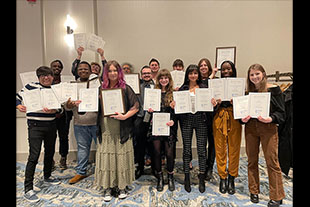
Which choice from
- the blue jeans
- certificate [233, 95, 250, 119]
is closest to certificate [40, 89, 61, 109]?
the blue jeans

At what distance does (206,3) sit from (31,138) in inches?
149

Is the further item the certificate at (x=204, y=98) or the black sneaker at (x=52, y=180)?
the black sneaker at (x=52, y=180)

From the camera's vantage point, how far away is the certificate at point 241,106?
2073 mm

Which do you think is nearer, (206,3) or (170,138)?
(170,138)

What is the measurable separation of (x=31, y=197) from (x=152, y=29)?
11.0 feet

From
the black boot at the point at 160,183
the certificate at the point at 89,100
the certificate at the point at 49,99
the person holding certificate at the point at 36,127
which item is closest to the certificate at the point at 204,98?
the black boot at the point at 160,183

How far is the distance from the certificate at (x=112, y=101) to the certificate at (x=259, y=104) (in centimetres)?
144

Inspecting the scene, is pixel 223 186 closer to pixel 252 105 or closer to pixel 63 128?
pixel 252 105

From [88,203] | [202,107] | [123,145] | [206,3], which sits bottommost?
[88,203]

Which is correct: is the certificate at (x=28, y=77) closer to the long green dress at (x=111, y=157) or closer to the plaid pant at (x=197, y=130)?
the long green dress at (x=111, y=157)

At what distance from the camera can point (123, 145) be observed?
2.21 m
